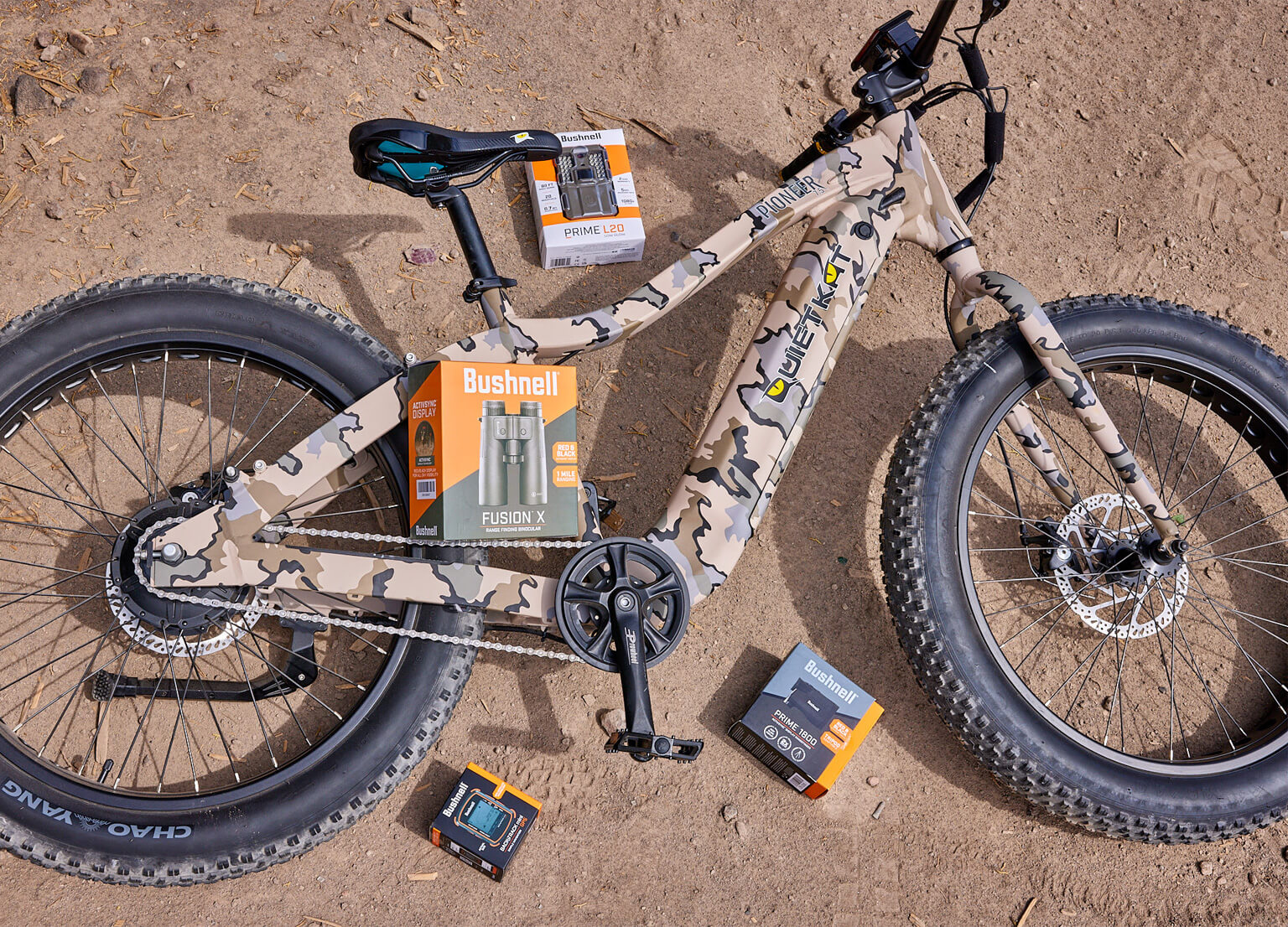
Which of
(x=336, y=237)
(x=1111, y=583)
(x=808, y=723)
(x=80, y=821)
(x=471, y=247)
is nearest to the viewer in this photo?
(x=80, y=821)

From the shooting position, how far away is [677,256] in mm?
3111

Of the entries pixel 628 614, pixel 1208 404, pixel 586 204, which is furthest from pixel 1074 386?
pixel 586 204

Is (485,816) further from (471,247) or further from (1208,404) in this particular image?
(1208,404)

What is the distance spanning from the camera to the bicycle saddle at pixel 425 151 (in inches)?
80.0

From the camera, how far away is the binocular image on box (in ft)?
6.68

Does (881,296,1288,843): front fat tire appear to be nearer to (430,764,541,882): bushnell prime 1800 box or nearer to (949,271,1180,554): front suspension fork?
(949,271,1180,554): front suspension fork

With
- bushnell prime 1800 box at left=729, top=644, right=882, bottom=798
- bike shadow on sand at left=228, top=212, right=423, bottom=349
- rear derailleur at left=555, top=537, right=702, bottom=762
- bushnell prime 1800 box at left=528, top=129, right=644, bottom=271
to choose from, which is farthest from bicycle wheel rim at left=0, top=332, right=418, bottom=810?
bushnell prime 1800 box at left=729, top=644, right=882, bottom=798

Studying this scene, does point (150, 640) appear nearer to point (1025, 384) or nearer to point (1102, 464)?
point (1025, 384)

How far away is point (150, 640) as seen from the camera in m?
2.37

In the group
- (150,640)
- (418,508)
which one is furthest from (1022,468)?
(150,640)

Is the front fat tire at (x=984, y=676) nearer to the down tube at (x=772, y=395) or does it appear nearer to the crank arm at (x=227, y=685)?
the down tube at (x=772, y=395)

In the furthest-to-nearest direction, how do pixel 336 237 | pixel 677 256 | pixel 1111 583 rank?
pixel 677 256 → pixel 336 237 → pixel 1111 583

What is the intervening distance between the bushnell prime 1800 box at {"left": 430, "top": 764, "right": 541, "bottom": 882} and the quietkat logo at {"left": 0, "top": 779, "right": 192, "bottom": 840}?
2.46 ft

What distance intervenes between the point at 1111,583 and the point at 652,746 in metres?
1.75
